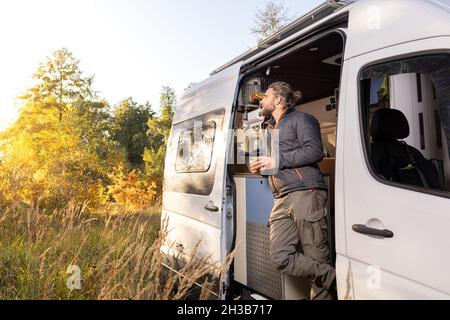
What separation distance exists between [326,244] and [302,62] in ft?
7.49

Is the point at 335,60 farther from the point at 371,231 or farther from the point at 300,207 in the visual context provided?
the point at 371,231

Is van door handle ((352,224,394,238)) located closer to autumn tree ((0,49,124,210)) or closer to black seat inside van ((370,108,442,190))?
black seat inside van ((370,108,442,190))

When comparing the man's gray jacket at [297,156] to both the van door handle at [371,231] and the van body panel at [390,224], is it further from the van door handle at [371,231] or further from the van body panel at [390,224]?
the van door handle at [371,231]

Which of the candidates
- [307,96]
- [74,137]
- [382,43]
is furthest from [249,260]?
[74,137]

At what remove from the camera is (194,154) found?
14.9 ft

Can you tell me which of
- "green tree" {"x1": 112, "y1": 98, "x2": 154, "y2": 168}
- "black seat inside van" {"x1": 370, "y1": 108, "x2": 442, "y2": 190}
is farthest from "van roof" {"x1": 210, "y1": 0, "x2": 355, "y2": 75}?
"green tree" {"x1": 112, "y1": 98, "x2": 154, "y2": 168}

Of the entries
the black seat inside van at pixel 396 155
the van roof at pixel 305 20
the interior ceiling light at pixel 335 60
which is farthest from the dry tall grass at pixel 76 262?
the interior ceiling light at pixel 335 60

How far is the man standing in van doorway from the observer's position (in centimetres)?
285

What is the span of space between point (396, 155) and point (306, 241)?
892mm

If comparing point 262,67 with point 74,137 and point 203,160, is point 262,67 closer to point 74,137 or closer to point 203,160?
point 203,160

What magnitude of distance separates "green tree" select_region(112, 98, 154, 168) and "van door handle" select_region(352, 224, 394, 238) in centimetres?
3190

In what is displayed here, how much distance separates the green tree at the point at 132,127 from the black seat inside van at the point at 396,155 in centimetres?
3165

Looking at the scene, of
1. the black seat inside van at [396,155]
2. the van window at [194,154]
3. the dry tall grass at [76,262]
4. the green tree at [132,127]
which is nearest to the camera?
the black seat inside van at [396,155]

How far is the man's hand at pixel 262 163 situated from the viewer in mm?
3090
